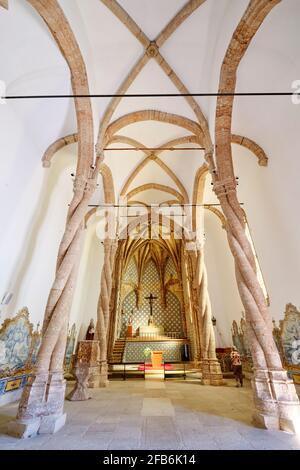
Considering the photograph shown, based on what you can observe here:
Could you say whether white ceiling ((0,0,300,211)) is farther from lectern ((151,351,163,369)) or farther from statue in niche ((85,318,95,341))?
lectern ((151,351,163,369))

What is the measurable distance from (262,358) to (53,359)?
4.01 metres

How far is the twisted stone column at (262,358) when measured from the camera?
12.7 ft

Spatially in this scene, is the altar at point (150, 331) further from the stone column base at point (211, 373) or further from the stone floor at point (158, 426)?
the stone floor at point (158, 426)

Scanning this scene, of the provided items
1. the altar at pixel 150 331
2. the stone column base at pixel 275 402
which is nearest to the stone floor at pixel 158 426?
the stone column base at pixel 275 402

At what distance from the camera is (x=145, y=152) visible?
398 inches

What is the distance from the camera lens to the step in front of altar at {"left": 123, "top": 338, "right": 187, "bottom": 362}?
16141mm

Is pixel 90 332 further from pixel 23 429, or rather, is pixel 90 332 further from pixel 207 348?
pixel 23 429

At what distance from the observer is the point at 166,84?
7402 mm

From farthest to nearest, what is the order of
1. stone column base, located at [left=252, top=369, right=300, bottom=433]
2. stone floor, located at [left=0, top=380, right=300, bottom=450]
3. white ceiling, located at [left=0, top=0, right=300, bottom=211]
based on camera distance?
white ceiling, located at [left=0, top=0, right=300, bottom=211] < stone column base, located at [left=252, top=369, right=300, bottom=433] < stone floor, located at [left=0, top=380, right=300, bottom=450]

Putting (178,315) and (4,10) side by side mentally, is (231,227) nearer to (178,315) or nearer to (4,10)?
(4,10)

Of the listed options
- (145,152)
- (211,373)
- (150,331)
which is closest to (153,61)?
(145,152)

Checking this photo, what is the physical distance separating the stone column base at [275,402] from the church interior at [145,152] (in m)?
0.02

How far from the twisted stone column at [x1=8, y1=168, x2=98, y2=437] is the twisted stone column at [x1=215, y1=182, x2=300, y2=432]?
3.54 metres

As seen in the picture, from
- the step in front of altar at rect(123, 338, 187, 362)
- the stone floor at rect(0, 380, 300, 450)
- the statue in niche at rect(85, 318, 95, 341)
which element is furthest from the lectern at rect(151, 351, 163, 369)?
the stone floor at rect(0, 380, 300, 450)
